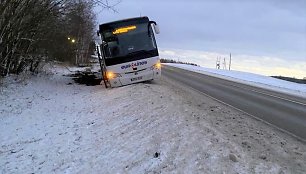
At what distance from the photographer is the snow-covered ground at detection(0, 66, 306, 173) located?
311 inches

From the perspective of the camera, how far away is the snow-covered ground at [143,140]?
25.9ft

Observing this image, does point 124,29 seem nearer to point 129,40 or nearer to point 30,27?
point 129,40

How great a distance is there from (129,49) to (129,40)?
41cm

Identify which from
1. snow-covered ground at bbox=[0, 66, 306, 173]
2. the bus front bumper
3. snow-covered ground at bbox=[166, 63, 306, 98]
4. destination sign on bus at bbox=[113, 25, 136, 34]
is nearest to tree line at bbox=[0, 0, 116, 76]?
destination sign on bus at bbox=[113, 25, 136, 34]

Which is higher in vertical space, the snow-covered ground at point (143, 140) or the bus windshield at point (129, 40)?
the bus windshield at point (129, 40)

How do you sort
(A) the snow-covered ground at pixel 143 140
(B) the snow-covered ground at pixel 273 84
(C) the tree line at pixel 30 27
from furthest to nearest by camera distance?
(B) the snow-covered ground at pixel 273 84, (C) the tree line at pixel 30 27, (A) the snow-covered ground at pixel 143 140

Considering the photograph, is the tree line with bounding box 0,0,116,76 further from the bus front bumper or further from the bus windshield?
the bus front bumper

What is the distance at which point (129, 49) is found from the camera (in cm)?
2033

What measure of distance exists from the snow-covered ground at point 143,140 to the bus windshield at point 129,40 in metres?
3.99

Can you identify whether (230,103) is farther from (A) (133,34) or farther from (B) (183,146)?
(B) (183,146)

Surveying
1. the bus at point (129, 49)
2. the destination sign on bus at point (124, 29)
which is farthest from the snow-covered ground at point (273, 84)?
the destination sign on bus at point (124, 29)

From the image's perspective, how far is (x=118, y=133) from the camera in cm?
1093

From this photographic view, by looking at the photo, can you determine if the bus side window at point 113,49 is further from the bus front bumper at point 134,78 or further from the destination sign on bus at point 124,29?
the bus front bumper at point 134,78

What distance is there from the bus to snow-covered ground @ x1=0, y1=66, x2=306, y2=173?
370 centimetres
